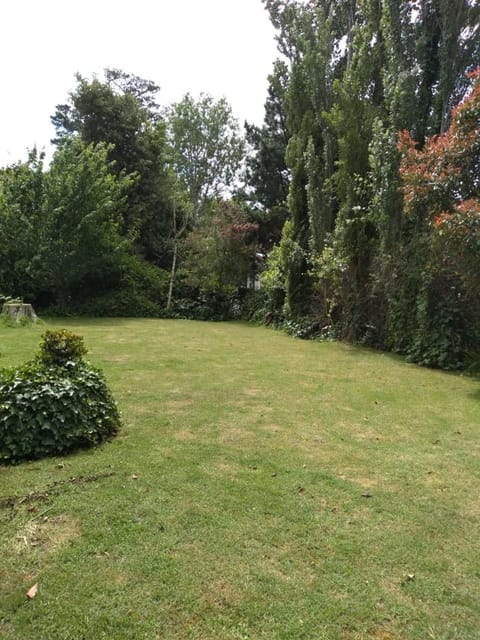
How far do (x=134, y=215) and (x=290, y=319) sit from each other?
8.75 meters

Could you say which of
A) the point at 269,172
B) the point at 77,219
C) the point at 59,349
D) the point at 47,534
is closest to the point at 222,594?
the point at 47,534

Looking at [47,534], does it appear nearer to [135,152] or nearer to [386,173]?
[386,173]

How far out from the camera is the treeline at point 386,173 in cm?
647

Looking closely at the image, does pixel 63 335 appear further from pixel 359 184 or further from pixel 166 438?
pixel 359 184

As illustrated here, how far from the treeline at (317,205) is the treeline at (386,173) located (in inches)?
1.2

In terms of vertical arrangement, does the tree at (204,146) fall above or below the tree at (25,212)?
above

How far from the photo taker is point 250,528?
2367 millimetres

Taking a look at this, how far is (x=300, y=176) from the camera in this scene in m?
12.7

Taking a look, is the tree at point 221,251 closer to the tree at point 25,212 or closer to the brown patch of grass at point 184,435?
the tree at point 25,212

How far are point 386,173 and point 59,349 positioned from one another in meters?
7.17

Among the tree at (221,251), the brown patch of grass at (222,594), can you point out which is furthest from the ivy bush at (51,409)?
the tree at (221,251)

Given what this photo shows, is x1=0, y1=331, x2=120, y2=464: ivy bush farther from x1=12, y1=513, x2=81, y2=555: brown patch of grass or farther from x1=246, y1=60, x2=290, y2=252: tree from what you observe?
x1=246, y1=60, x2=290, y2=252: tree

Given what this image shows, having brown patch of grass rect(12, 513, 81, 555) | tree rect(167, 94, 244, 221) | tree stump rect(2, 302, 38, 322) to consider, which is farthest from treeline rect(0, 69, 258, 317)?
brown patch of grass rect(12, 513, 81, 555)

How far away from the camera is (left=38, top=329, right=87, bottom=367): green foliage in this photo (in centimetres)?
378
